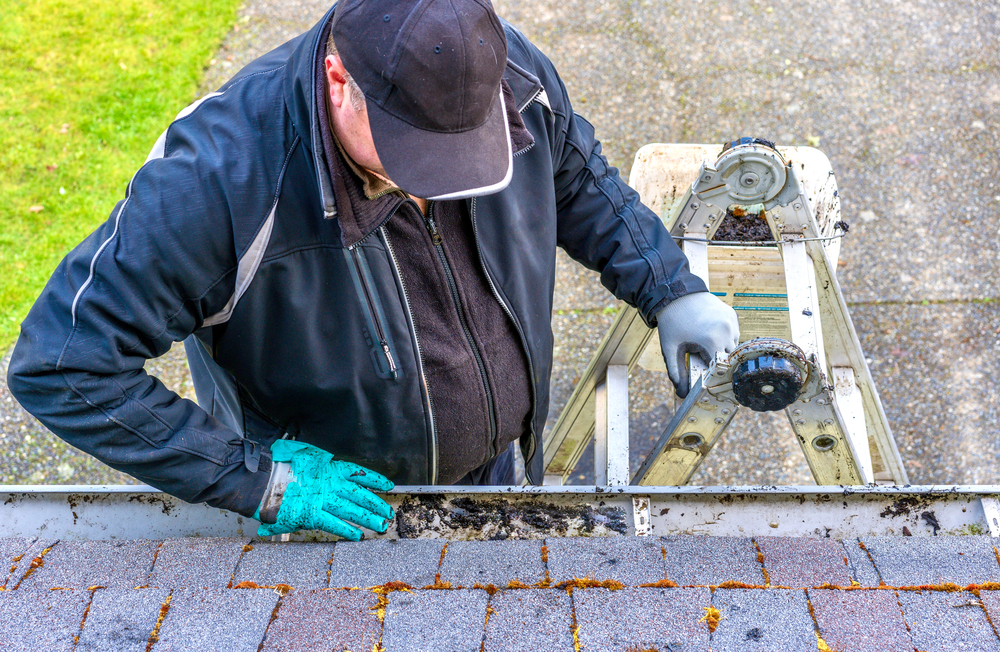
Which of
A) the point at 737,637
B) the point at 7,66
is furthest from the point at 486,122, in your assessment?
the point at 7,66

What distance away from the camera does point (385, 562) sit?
1.66m

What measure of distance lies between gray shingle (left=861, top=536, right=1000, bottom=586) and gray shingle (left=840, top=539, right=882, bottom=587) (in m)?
0.02

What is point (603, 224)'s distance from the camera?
225cm

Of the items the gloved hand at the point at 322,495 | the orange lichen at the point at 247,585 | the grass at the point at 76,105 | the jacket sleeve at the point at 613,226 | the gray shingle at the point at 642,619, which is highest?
the grass at the point at 76,105

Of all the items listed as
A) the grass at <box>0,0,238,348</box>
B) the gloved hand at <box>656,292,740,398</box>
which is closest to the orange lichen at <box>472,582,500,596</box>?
the gloved hand at <box>656,292,740,398</box>

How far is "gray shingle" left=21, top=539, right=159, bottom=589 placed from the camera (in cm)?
163

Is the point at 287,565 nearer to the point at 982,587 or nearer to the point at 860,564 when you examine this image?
the point at 860,564

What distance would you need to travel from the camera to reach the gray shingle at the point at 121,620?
1.47 meters

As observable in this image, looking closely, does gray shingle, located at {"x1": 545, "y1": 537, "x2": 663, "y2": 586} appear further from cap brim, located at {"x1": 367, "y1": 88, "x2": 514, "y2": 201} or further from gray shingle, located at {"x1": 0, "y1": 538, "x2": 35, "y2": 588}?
gray shingle, located at {"x1": 0, "y1": 538, "x2": 35, "y2": 588}

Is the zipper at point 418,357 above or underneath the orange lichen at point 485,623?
above

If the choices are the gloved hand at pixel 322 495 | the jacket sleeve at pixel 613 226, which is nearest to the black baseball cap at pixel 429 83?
the jacket sleeve at pixel 613 226

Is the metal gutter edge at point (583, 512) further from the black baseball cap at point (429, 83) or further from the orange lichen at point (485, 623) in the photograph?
the black baseball cap at point (429, 83)

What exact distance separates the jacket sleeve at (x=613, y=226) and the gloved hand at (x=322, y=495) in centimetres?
92

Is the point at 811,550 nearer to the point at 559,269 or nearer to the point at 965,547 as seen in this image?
the point at 965,547
